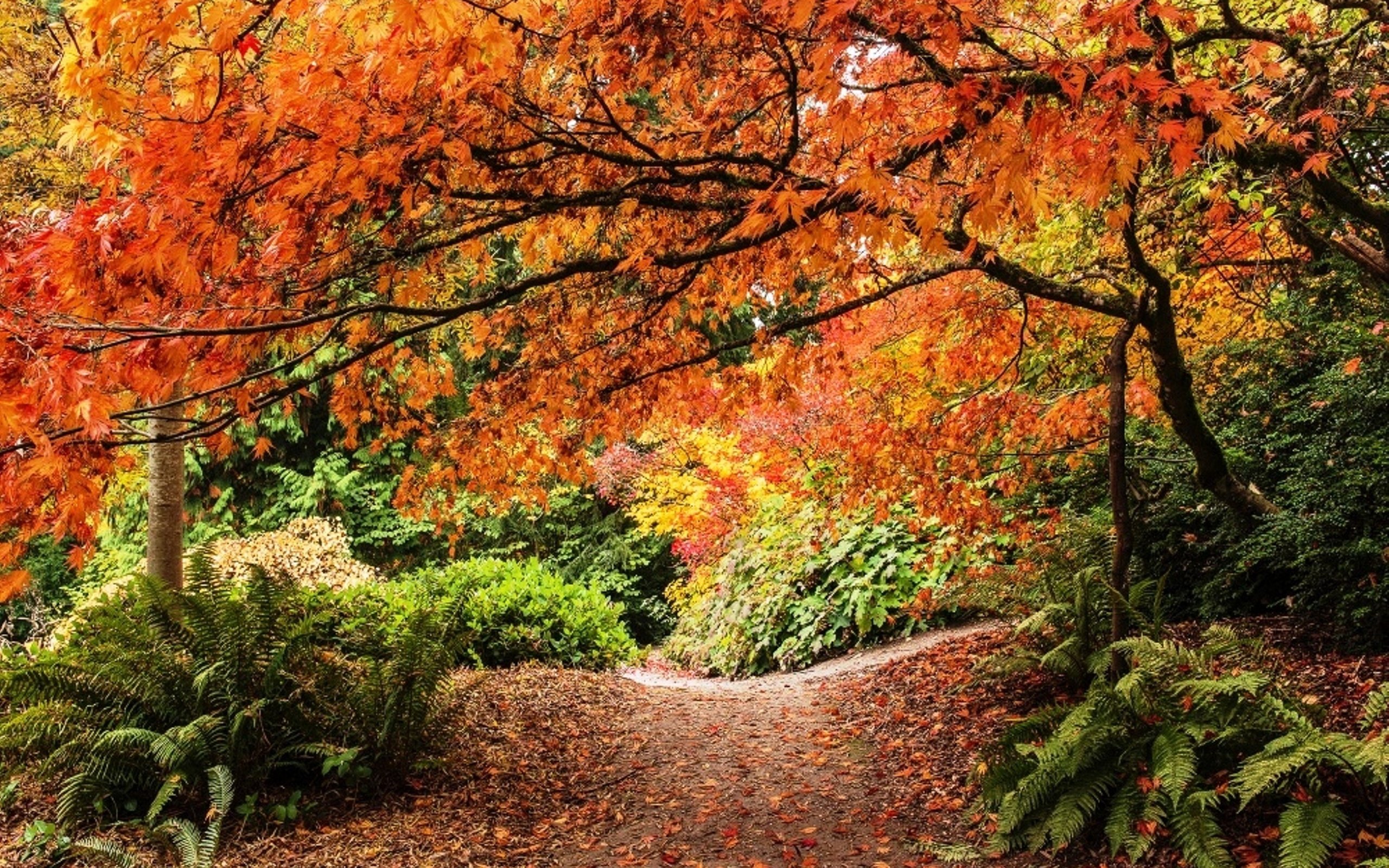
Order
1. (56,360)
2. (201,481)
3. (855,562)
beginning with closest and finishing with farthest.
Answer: (56,360) → (855,562) → (201,481)

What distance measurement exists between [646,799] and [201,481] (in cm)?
1239

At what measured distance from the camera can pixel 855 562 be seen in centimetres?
960

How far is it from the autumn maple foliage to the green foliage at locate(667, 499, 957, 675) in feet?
10.2

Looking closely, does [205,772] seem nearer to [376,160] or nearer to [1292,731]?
[376,160]

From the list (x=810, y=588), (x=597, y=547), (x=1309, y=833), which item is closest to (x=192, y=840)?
(x=1309, y=833)

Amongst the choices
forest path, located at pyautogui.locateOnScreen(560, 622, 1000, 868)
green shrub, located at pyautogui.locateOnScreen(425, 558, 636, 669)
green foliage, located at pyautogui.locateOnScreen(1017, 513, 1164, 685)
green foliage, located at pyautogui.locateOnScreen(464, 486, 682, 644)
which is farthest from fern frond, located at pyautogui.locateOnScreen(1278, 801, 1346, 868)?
green foliage, located at pyautogui.locateOnScreen(464, 486, 682, 644)

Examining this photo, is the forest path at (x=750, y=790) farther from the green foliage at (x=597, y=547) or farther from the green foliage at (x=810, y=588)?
the green foliage at (x=597, y=547)

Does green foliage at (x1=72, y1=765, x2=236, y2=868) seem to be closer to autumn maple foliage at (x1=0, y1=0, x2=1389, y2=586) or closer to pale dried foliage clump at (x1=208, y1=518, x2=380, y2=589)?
autumn maple foliage at (x1=0, y1=0, x2=1389, y2=586)

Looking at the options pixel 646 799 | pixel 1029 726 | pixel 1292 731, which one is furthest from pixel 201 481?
pixel 1292 731

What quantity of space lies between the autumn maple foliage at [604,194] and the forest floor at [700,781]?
1720 millimetres

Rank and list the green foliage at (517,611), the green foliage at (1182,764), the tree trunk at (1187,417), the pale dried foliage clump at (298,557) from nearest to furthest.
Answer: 1. the green foliage at (1182,764)
2. the tree trunk at (1187,417)
3. the green foliage at (517,611)
4. the pale dried foliage clump at (298,557)

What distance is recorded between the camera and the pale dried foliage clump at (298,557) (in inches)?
366

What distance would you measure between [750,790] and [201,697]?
3.15 meters

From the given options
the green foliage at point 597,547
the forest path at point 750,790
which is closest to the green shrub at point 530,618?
the forest path at point 750,790
